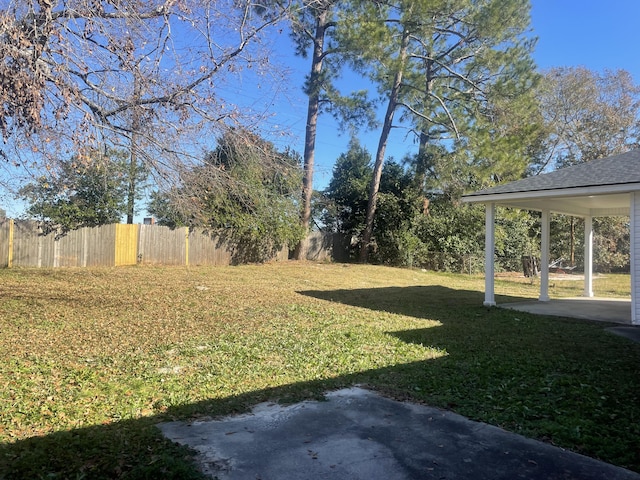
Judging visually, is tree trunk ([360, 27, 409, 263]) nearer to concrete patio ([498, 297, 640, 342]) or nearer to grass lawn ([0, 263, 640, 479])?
concrete patio ([498, 297, 640, 342])

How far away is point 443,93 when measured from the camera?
2317 cm

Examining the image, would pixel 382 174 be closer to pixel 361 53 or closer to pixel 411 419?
pixel 361 53

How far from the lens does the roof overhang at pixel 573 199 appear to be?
9086 millimetres

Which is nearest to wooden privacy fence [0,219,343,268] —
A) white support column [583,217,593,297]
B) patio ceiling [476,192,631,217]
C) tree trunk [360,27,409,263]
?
tree trunk [360,27,409,263]

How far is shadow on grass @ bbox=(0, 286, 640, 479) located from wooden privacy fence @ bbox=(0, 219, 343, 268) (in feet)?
38.9

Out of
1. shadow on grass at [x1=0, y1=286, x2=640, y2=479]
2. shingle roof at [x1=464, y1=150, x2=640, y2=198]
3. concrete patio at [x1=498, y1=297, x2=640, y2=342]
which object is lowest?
shadow on grass at [x1=0, y1=286, x2=640, y2=479]

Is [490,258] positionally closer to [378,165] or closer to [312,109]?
[312,109]

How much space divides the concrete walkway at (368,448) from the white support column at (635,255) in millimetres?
6342

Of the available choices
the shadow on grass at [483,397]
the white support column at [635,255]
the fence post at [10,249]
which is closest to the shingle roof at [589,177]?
the white support column at [635,255]

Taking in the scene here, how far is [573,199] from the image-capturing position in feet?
37.7

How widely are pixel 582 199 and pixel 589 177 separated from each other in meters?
2.08

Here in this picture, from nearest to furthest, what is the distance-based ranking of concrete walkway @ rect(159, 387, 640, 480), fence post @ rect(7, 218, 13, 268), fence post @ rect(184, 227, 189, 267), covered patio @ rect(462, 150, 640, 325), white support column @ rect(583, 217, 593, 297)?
concrete walkway @ rect(159, 387, 640, 480), covered patio @ rect(462, 150, 640, 325), white support column @ rect(583, 217, 593, 297), fence post @ rect(7, 218, 13, 268), fence post @ rect(184, 227, 189, 267)

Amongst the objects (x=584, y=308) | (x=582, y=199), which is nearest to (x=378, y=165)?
(x=582, y=199)

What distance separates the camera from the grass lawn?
3.48 m
